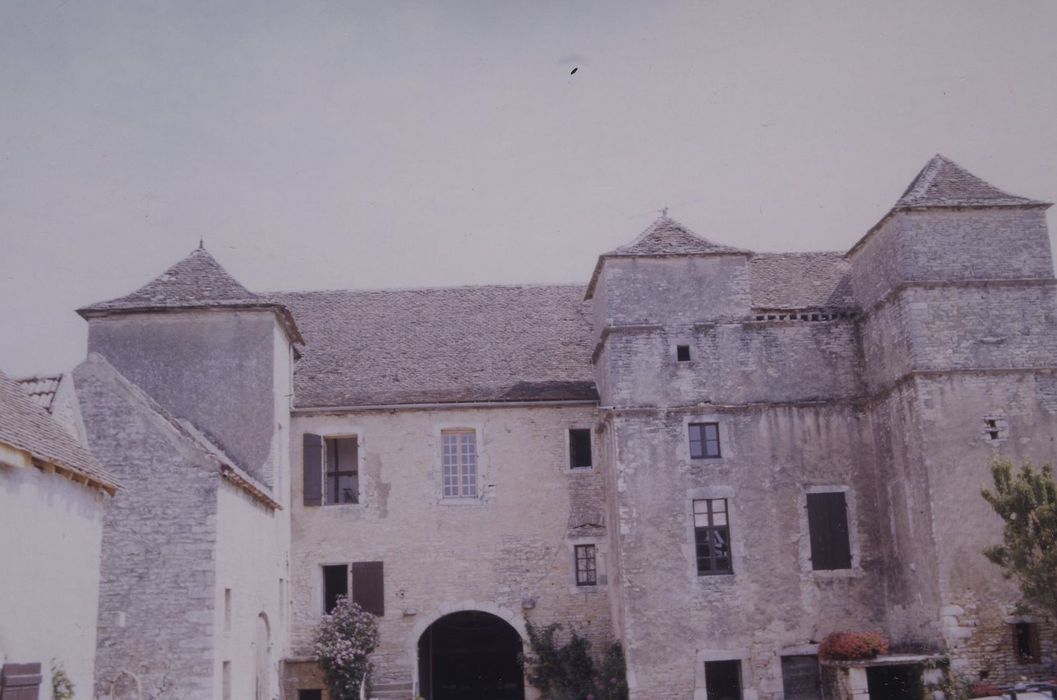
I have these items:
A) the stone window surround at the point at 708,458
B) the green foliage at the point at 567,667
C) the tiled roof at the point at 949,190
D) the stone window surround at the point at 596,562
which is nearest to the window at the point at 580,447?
the stone window surround at the point at 596,562

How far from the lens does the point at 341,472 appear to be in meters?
23.7

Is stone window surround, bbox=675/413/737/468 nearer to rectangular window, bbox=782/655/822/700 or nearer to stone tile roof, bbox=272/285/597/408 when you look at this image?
stone tile roof, bbox=272/285/597/408

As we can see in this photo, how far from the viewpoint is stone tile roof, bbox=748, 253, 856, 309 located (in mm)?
23234

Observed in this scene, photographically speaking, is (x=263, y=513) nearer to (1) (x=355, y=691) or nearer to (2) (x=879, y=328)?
(1) (x=355, y=691)

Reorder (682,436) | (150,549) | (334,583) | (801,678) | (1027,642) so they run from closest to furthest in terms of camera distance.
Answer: (150,549) → (1027,642) → (801,678) → (682,436) → (334,583)

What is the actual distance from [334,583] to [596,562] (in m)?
5.84

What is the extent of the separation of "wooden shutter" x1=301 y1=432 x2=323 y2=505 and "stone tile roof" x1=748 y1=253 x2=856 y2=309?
10254mm

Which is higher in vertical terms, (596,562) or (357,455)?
(357,455)

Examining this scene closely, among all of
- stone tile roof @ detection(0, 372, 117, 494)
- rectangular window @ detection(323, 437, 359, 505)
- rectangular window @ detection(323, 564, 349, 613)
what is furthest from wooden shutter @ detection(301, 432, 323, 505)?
stone tile roof @ detection(0, 372, 117, 494)

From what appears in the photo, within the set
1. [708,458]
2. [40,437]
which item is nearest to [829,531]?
[708,458]

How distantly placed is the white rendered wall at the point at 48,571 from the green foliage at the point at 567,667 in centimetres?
1071

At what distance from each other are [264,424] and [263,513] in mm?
1837

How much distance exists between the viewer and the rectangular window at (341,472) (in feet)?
77.0

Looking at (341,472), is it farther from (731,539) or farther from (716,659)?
(716,659)
